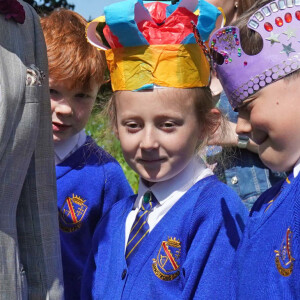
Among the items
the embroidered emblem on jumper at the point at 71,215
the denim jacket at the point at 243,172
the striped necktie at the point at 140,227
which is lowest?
the embroidered emblem on jumper at the point at 71,215

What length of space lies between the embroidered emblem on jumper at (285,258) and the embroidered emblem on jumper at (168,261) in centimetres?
53

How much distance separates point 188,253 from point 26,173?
68cm

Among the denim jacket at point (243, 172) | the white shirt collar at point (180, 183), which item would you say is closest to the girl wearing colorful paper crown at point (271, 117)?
the white shirt collar at point (180, 183)

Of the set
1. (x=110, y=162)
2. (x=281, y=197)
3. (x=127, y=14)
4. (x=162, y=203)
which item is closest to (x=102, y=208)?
(x=110, y=162)

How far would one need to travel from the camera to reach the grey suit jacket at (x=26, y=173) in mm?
1897

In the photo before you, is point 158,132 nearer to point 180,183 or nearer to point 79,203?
point 180,183

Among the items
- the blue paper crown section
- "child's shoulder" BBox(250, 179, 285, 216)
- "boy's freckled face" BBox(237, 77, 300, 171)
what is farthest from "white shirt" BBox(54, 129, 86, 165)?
"boy's freckled face" BBox(237, 77, 300, 171)

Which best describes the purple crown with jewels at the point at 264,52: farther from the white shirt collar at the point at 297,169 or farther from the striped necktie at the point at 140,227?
the striped necktie at the point at 140,227

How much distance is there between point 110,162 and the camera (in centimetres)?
303

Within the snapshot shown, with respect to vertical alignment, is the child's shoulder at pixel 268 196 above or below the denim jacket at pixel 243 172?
above

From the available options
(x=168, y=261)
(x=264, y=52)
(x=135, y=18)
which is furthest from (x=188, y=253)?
(x=135, y=18)

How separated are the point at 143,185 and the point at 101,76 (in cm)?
61

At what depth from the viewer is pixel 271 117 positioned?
6.24 ft

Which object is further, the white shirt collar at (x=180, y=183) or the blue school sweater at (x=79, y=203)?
the blue school sweater at (x=79, y=203)
